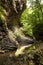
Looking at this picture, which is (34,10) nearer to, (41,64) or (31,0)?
(31,0)

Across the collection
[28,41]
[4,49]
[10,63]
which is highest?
[10,63]

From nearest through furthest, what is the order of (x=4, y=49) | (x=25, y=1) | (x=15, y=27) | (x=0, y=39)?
(x=4, y=49), (x=0, y=39), (x=15, y=27), (x=25, y=1)

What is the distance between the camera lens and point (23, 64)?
1034cm

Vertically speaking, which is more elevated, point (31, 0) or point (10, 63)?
point (31, 0)

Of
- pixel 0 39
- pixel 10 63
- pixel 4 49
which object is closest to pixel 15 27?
pixel 0 39

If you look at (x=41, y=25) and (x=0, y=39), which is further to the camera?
(x=41, y=25)

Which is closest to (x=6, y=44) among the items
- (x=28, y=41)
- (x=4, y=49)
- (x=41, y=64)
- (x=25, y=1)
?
(x=4, y=49)

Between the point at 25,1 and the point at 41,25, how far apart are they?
823 cm

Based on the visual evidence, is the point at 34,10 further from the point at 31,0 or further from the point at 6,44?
the point at 6,44

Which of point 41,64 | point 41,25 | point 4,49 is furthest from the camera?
point 41,25

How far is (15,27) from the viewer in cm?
2575

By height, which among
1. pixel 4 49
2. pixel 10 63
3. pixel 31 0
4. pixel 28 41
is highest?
pixel 31 0

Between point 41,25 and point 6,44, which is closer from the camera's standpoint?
point 6,44

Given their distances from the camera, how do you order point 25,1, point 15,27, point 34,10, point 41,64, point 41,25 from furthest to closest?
1. point 25,1
2. point 15,27
3. point 34,10
4. point 41,25
5. point 41,64
